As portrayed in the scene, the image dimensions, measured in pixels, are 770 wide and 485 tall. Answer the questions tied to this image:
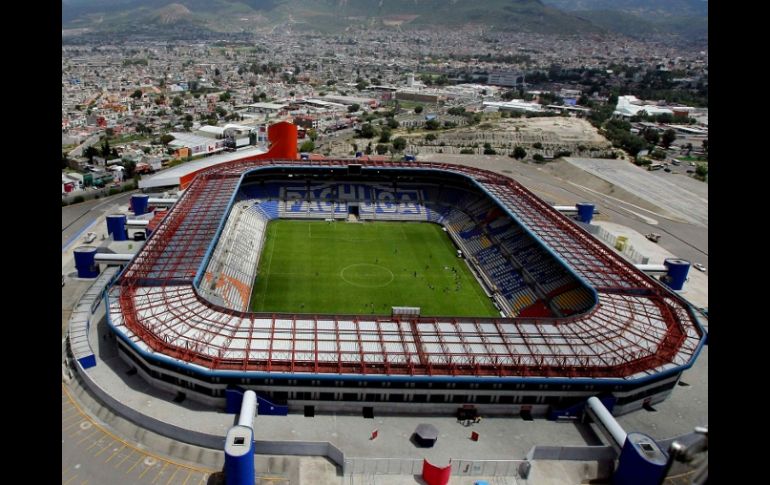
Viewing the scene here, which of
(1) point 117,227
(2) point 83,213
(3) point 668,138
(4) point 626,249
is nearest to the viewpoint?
(1) point 117,227

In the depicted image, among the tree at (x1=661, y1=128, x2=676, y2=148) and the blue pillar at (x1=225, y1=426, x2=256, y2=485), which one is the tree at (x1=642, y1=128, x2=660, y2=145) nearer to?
the tree at (x1=661, y1=128, x2=676, y2=148)

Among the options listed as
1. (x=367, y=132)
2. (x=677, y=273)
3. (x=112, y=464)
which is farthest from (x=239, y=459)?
(x=367, y=132)

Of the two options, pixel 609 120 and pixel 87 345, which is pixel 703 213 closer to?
pixel 609 120

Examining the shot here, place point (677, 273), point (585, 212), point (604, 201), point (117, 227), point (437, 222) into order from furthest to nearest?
point (604, 201)
point (437, 222)
point (585, 212)
point (117, 227)
point (677, 273)

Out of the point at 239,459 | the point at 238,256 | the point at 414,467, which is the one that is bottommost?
the point at 414,467

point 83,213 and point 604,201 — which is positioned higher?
point 604,201

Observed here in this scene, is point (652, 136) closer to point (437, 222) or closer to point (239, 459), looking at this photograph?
point (437, 222)

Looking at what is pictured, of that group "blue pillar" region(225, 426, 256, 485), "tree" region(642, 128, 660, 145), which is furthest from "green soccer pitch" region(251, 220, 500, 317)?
"tree" region(642, 128, 660, 145)

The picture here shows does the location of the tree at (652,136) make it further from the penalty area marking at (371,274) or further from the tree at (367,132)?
the penalty area marking at (371,274)
